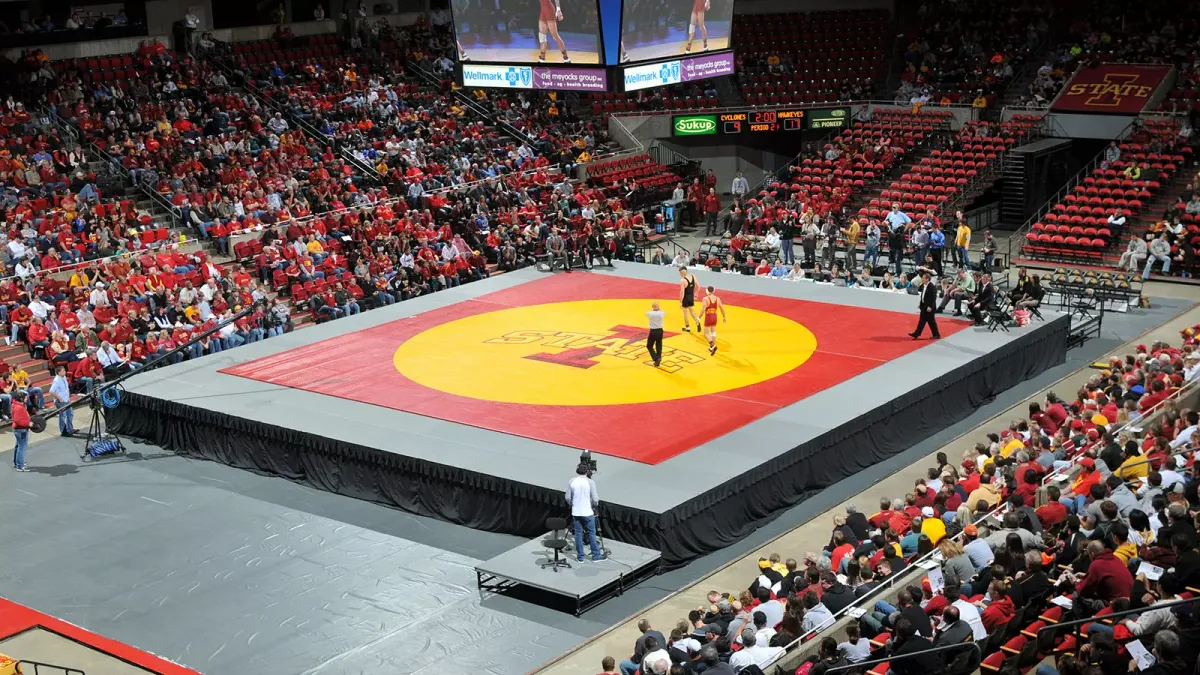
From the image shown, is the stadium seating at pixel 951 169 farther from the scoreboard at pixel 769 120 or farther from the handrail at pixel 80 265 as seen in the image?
the handrail at pixel 80 265

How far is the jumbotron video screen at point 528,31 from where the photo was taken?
2466 centimetres

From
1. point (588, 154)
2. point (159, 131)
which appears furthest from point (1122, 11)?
point (159, 131)

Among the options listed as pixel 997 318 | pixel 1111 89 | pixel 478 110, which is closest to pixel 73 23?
pixel 478 110

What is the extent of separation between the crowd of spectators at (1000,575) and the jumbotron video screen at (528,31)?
1136cm

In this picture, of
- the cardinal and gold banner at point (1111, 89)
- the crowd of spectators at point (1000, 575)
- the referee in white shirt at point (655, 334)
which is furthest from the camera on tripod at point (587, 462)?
the cardinal and gold banner at point (1111, 89)

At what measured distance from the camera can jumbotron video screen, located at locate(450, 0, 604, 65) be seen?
24.7m

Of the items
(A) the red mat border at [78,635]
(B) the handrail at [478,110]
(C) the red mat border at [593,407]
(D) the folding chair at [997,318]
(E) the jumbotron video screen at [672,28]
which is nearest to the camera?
(A) the red mat border at [78,635]

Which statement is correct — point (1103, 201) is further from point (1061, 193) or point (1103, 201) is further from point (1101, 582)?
point (1101, 582)

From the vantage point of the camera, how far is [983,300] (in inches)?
965

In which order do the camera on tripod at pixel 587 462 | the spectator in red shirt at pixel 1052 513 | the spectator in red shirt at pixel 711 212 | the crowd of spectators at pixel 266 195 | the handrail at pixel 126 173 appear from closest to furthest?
the spectator in red shirt at pixel 1052 513 → the camera on tripod at pixel 587 462 → the crowd of spectators at pixel 266 195 → the handrail at pixel 126 173 → the spectator in red shirt at pixel 711 212

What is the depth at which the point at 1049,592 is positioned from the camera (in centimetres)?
1234

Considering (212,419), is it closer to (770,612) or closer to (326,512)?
(326,512)

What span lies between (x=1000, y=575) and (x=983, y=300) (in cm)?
1300

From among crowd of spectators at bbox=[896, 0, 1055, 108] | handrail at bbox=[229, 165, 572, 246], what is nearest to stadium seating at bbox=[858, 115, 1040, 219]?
crowd of spectators at bbox=[896, 0, 1055, 108]
